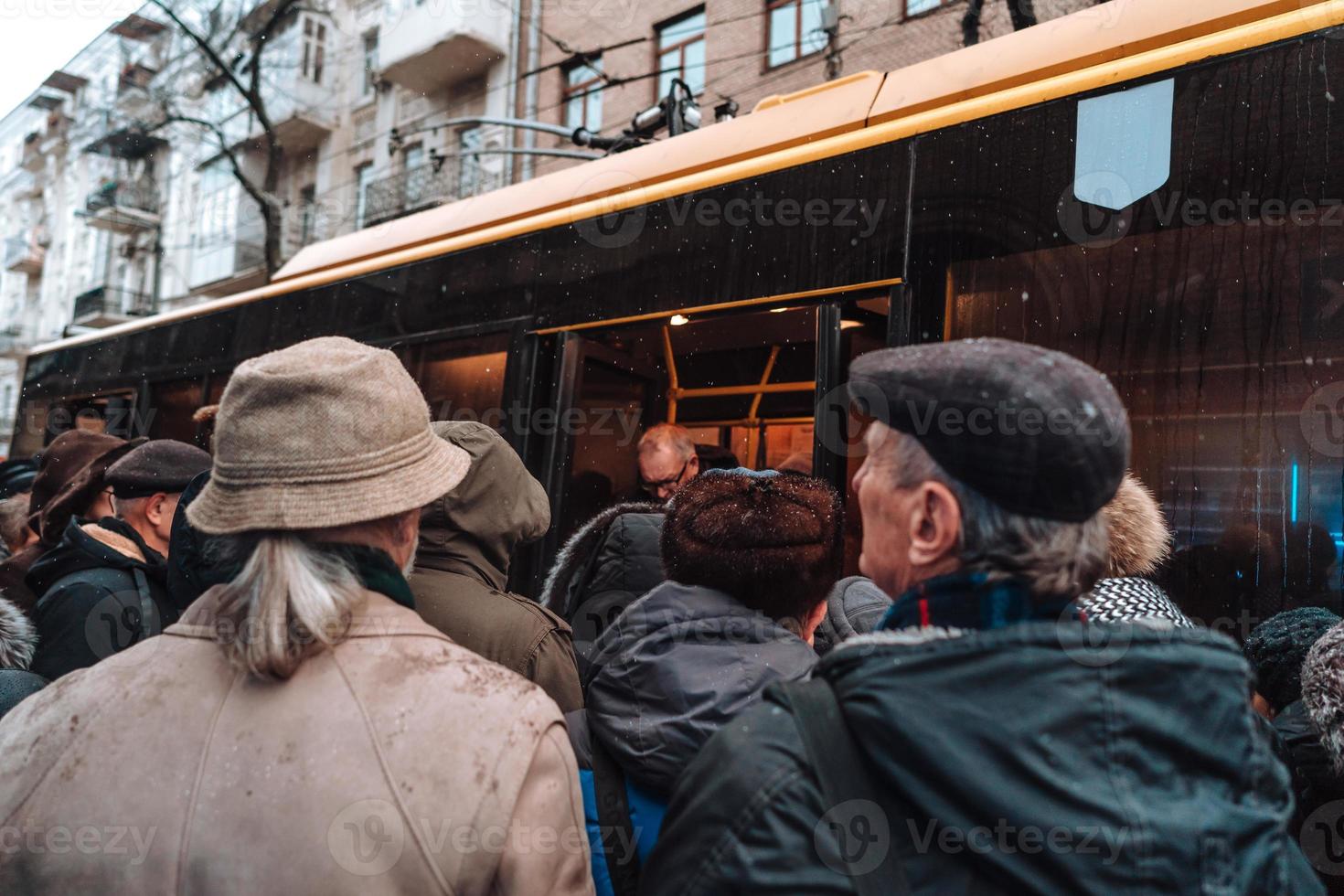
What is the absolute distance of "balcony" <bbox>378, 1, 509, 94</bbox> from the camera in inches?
730

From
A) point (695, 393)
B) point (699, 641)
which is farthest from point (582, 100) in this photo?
point (699, 641)

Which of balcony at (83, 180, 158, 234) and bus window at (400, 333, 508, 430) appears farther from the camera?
balcony at (83, 180, 158, 234)

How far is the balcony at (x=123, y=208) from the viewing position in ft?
91.2

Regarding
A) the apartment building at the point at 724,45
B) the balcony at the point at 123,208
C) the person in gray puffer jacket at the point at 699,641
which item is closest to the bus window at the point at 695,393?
the person in gray puffer jacket at the point at 699,641

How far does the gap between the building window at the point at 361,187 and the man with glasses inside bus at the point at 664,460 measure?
1985 cm

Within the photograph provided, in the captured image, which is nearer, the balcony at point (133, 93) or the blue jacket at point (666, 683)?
the blue jacket at point (666, 683)

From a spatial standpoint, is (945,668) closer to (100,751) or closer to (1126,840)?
(1126,840)

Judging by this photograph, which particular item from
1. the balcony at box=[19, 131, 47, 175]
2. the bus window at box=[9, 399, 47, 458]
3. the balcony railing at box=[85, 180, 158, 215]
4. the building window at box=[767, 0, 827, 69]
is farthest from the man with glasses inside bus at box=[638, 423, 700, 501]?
the balcony at box=[19, 131, 47, 175]

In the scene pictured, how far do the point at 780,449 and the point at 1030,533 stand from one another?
14.7 feet

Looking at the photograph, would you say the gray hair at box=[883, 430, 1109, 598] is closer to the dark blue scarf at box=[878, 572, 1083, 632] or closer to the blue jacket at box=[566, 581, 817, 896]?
the dark blue scarf at box=[878, 572, 1083, 632]

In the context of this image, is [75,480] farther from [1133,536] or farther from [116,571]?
[1133,536]

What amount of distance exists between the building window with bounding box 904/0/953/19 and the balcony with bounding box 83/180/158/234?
80.0 feet

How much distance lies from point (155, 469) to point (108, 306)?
3083 centimetres

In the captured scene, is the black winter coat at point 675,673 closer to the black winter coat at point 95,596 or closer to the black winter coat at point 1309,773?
the black winter coat at point 1309,773
